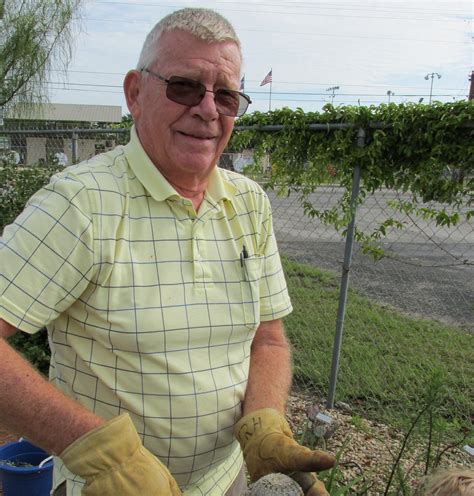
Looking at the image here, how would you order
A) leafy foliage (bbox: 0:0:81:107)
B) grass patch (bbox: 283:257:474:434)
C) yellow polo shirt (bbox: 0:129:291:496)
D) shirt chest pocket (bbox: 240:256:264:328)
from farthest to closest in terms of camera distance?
leafy foliage (bbox: 0:0:81:107) → grass patch (bbox: 283:257:474:434) → shirt chest pocket (bbox: 240:256:264:328) → yellow polo shirt (bbox: 0:129:291:496)

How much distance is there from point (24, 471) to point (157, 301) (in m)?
1.97

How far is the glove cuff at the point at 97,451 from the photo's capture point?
114 cm

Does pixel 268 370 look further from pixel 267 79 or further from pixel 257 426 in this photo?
pixel 267 79

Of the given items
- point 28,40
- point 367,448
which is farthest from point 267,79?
point 367,448

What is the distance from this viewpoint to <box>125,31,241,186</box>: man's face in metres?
1.52

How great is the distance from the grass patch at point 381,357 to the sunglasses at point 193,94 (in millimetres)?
2648

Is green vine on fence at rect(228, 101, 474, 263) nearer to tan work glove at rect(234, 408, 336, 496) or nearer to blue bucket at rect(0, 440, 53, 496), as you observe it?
tan work glove at rect(234, 408, 336, 496)

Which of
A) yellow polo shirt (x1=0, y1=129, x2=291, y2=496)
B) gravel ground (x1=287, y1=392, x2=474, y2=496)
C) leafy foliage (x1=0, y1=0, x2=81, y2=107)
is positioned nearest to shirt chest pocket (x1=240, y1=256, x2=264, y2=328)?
yellow polo shirt (x1=0, y1=129, x2=291, y2=496)

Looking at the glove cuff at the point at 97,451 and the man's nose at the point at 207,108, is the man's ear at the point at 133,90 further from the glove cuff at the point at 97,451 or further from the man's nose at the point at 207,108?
the glove cuff at the point at 97,451

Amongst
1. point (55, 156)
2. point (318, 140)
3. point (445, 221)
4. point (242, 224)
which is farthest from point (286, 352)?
point (55, 156)

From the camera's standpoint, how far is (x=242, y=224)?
1.69m

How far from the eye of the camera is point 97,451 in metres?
1.14

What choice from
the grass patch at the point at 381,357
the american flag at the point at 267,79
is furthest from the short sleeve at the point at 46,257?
the american flag at the point at 267,79

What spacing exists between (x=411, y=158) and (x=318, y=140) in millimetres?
707
